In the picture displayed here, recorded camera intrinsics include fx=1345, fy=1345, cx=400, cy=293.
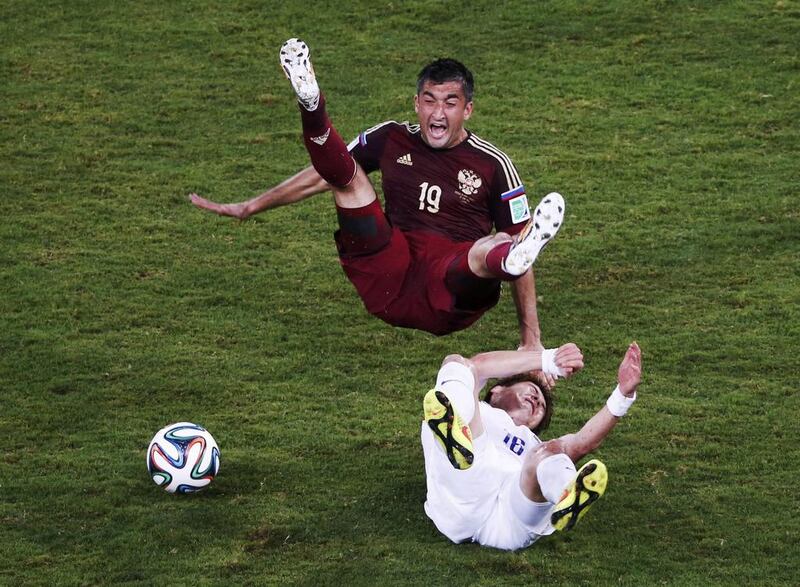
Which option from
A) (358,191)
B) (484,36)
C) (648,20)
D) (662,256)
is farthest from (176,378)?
(648,20)

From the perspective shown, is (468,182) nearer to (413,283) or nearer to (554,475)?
(413,283)

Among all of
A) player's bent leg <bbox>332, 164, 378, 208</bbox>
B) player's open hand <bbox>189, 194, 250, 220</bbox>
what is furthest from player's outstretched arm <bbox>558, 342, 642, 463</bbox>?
player's open hand <bbox>189, 194, 250, 220</bbox>

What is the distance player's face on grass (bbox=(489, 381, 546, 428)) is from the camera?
344 inches

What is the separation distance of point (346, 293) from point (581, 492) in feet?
15.7

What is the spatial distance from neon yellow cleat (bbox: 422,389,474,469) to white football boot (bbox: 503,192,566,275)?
834mm

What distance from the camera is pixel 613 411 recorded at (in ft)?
25.7

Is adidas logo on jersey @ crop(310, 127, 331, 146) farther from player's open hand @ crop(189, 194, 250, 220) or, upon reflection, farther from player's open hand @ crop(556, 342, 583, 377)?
player's open hand @ crop(556, 342, 583, 377)

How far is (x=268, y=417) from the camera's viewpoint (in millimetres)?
9750

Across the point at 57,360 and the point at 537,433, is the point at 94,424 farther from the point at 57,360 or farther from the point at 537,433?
the point at 537,433

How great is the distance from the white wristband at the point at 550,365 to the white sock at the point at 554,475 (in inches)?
22.3

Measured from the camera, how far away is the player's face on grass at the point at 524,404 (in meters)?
8.75

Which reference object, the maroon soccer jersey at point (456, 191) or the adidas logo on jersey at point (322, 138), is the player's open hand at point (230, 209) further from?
the maroon soccer jersey at point (456, 191)

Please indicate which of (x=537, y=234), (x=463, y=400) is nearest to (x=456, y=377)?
(x=463, y=400)

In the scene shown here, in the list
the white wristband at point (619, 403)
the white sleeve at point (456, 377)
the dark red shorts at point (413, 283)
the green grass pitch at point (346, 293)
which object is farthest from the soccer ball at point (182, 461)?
the white wristband at point (619, 403)
